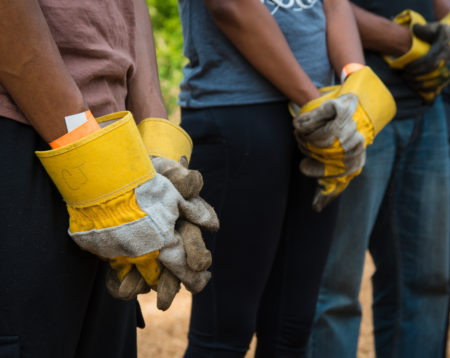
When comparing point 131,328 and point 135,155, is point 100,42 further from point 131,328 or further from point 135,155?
point 131,328

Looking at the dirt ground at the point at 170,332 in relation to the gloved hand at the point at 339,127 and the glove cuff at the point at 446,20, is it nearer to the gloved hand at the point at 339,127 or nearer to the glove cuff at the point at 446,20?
the gloved hand at the point at 339,127

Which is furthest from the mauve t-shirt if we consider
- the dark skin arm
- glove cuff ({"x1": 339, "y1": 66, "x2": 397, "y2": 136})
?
glove cuff ({"x1": 339, "y1": 66, "x2": 397, "y2": 136})

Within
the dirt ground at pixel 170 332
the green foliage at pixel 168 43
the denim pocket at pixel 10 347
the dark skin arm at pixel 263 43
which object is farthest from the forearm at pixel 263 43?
the green foliage at pixel 168 43

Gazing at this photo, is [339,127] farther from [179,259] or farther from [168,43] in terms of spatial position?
[168,43]

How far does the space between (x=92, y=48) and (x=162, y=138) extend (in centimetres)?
20

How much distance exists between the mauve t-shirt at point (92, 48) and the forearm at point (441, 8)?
1363 millimetres

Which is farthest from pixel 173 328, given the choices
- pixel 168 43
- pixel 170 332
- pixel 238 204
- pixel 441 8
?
pixel 168 43

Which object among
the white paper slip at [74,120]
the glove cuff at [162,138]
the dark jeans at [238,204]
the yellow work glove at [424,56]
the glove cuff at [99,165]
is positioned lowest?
the dark jeans at [238,204]

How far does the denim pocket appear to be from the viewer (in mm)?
715

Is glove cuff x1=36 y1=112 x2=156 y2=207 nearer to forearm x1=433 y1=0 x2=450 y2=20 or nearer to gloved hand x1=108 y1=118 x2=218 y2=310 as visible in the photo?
gloved hand x1=108 y1=118 x2=218 y2=310

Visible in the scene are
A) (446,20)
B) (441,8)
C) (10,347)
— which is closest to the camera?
(10,347)

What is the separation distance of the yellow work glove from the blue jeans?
12 cm

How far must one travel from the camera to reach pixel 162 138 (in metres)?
0.95

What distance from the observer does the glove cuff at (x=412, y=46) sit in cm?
167
